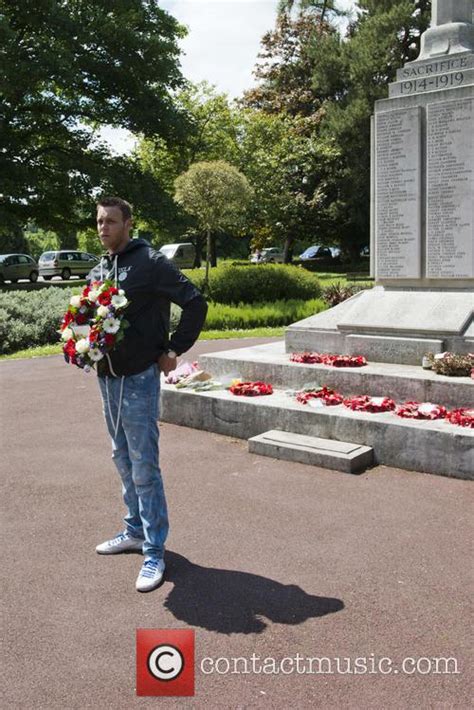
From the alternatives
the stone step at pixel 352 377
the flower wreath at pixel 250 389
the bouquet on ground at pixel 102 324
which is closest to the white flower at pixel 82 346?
the bouquet on ground at pixel 102 324

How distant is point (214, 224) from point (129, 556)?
66.5 ft

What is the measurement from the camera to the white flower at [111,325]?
3.70m

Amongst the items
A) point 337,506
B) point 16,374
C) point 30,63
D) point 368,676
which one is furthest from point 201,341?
point 30,63

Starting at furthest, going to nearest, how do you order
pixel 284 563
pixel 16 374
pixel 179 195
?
pixel 179 195 < pixel 16 374 < pixel 284 563

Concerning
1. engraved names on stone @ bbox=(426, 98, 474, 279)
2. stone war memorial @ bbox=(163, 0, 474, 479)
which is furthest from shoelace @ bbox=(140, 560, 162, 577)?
engraved names on stone @ bbox=(426, 98, 474, 279)

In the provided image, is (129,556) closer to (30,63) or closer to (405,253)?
(405,253)

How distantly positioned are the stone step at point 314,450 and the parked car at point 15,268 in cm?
3431

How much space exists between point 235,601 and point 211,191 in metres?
20.3

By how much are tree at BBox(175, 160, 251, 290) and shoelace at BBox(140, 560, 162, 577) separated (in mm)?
18801

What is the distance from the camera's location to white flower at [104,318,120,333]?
3699 mm

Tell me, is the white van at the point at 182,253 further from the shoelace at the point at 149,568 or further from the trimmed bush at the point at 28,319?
the shoelace at the point at 149,568

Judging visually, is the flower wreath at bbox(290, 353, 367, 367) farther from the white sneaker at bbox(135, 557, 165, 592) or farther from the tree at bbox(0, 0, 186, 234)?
the tree at bbox(0, 0, 186, 234)

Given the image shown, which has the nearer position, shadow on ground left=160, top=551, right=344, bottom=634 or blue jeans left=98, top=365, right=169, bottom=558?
shadow on ground left=160, top=551, right=344, bottom=634

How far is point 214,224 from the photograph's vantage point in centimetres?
2367
